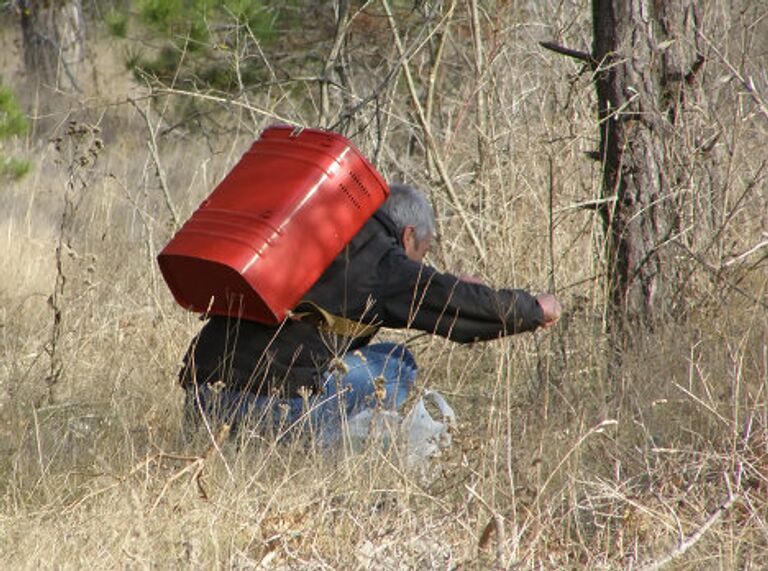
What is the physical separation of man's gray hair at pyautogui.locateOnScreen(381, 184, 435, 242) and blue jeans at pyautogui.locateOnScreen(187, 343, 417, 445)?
0.41 m

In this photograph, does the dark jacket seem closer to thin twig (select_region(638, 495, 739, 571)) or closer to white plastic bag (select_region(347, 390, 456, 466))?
white plastic bag (select_region(347, 390, 456, 466))

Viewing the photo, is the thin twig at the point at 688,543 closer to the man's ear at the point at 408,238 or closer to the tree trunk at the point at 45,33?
the man's ear at the point at 408,238

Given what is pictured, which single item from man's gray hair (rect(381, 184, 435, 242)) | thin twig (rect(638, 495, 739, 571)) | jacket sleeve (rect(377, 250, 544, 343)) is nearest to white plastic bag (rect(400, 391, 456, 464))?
jacket sleeve (rect(377, 250, 544, 343))

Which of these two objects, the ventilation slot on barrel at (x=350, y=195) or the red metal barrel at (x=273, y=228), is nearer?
the red metal barrel at (x=273, y=228)

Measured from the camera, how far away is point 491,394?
512cm

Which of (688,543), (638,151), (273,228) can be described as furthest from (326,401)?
(638,151)

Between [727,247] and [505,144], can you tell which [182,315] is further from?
[727,247]

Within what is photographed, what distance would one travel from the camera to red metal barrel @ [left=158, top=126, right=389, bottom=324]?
416cm

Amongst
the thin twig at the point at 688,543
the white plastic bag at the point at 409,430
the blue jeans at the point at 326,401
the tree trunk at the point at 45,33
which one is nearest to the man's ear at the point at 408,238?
the blue jeans at the point at 326,401

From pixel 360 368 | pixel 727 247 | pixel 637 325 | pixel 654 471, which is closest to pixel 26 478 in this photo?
pixel 360 368

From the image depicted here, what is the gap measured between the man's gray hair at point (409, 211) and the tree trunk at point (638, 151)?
85 centimetres

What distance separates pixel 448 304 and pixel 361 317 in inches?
10.6

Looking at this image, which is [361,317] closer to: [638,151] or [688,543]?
[688,543]

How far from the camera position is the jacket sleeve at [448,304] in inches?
167
